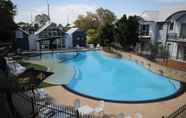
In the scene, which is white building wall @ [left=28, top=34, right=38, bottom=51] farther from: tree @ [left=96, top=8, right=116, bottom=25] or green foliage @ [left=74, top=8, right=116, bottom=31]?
tree @ [left=96, top=8, right=116, bottom=25]

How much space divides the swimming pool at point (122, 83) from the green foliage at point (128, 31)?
3.16 m

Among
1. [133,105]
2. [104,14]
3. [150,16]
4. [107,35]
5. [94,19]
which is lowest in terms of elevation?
[133,105]

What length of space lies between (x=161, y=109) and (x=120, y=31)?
64.3ft

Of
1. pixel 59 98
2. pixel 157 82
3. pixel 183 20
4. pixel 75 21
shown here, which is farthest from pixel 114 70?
pixel 75 21

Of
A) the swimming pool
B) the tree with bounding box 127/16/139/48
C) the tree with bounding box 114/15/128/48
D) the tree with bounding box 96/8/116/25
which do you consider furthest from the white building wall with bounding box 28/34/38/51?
the tree with bounding box 96/8/116/25

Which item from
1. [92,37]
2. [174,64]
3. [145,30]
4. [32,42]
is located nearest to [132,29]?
[145,30]

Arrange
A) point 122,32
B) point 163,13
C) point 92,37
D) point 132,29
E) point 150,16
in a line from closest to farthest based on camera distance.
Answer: point 163,13 < point 132,29 < point 122,32 < point 150,16 < point 92,37

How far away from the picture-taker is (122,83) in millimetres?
21016

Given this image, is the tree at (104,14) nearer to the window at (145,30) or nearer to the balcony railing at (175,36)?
the window at (145,30)

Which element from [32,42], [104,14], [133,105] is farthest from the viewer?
[104,14]

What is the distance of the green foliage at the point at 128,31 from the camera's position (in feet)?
98.8

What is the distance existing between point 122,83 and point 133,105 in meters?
7.35

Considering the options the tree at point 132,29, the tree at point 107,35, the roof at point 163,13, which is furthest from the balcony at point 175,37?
A: the tree at point 107,35

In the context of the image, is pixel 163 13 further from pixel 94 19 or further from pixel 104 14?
pixel 104 14
